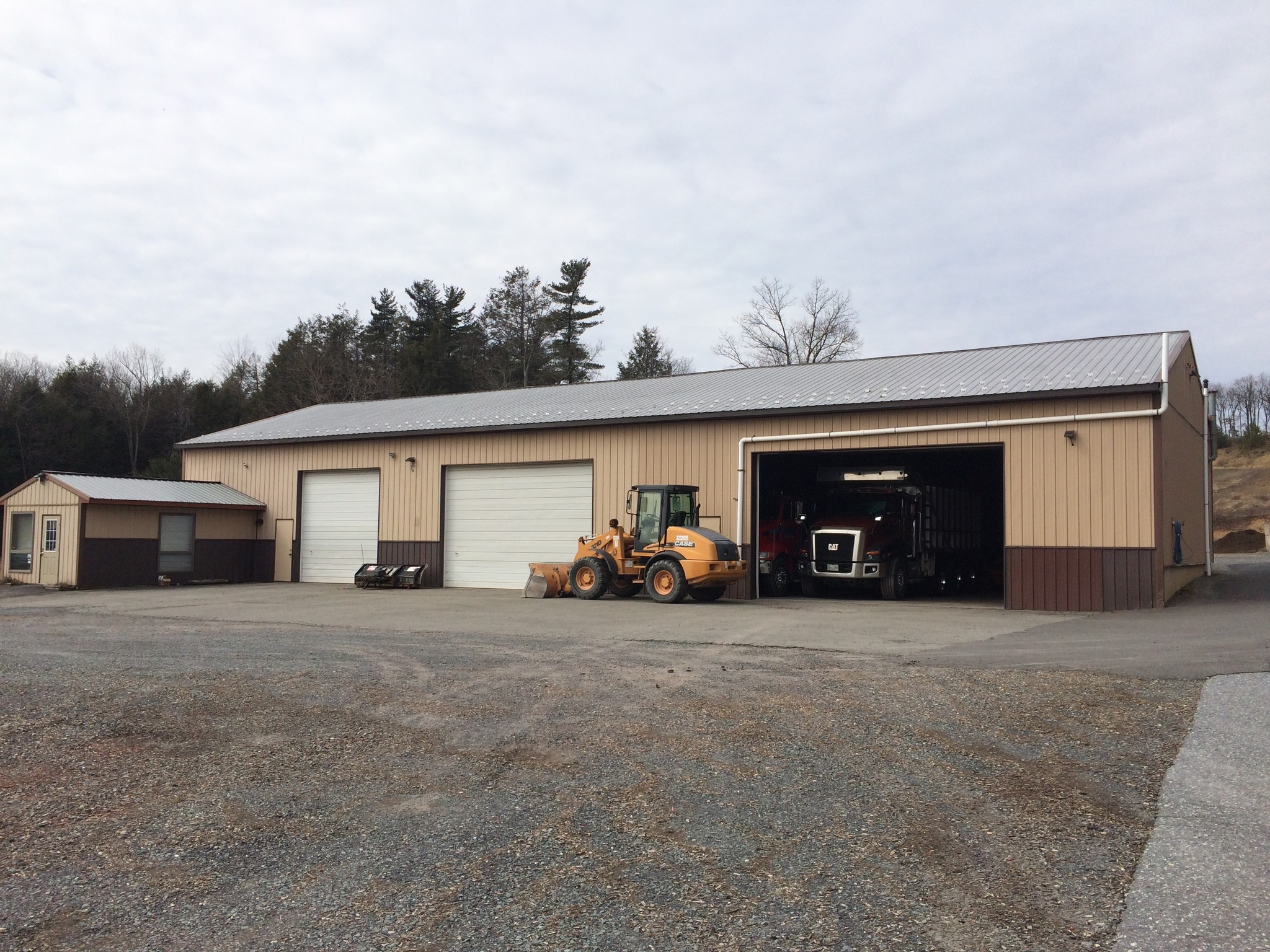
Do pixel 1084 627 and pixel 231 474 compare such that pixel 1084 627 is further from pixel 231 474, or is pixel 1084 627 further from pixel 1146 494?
pixel 231 474

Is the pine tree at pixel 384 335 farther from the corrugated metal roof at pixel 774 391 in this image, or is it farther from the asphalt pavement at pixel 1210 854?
the asphalt pavement at pixel 1210 854

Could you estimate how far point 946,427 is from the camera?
18047mm

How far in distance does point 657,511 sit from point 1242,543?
3874cm

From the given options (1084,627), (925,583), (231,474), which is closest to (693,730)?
(1084,627)

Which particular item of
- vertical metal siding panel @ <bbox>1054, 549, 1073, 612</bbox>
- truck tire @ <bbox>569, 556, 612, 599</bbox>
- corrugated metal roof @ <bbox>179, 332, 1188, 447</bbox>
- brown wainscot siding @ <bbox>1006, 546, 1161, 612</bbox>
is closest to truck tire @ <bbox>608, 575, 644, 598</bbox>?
truck tire @ <bbox>569, 556, 612, 599</bbox>

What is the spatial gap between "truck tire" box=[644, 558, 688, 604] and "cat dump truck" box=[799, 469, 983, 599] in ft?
13.1

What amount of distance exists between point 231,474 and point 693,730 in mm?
24816

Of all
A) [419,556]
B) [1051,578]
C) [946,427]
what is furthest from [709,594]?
[419,556]

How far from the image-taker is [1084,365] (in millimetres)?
18422

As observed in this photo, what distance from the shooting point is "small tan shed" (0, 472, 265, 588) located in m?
23.8

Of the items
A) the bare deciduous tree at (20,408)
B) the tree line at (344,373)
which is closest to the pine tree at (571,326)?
the tree line at (344,373)

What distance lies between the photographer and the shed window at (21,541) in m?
24.5

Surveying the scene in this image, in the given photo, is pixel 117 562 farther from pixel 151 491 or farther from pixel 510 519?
pixel 510 519

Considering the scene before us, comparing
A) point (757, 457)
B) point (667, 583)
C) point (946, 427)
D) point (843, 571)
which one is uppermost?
point (946, 427)
